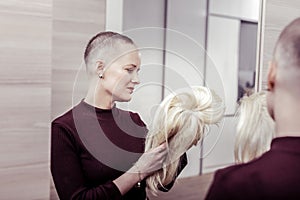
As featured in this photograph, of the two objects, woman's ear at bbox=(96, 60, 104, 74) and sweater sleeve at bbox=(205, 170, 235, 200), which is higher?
woman's ear at bbox=(96, 60, 104, 74)

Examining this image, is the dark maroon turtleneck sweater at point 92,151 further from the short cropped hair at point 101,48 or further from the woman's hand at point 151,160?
the short cropped hair at point 101,48

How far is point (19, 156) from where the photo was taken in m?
1.14

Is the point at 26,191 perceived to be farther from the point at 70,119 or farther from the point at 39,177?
the point at 70,119

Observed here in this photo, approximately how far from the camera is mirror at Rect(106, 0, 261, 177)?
1.23 m

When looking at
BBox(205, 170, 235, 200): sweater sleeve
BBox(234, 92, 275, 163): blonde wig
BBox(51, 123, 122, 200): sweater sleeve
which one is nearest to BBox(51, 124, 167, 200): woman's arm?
BBox(51, 123, 122, 200): sweater sleeve

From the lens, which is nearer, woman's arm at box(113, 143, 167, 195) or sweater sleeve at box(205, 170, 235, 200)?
sweater sleeve at box(205, 170, 235, 200)

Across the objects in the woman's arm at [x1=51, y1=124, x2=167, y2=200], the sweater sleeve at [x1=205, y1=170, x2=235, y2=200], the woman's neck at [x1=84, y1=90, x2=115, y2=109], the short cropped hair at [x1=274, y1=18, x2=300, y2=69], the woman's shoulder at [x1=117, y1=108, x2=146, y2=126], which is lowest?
the woman's arm at [x1=51, y1=124, x2=167, y2=200]

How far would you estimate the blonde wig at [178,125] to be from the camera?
1.19 metres

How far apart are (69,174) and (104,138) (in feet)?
0.44

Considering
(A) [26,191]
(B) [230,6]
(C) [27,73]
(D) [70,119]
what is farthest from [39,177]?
(B) [230,6]

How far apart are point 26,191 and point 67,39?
41 centimetres

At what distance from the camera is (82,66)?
1.18 meters

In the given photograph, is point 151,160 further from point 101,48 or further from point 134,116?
point 101,48

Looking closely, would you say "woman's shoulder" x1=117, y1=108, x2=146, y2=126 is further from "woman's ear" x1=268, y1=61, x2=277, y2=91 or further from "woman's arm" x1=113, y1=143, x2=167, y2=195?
"woman's ear" x1=268, y1=61, x2=277, y2=91
